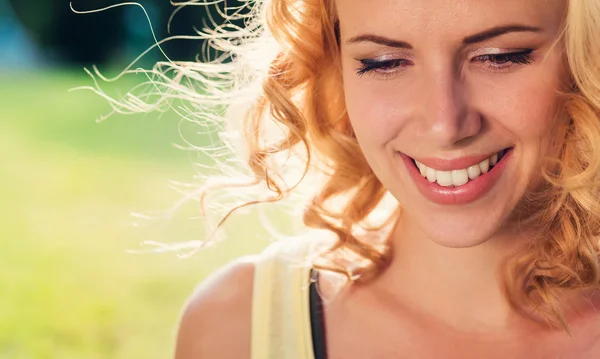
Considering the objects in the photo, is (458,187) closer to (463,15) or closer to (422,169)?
(422,169)

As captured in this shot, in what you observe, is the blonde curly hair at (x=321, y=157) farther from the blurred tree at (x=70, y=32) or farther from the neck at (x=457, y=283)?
the blurred tree at (x=70, y=32)

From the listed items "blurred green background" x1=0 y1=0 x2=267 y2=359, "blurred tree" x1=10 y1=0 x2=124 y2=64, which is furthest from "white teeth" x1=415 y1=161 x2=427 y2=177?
"blurred tree" x1=10 y1=0 x2=124 y2=64

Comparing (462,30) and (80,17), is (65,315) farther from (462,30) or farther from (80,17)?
(80,17)

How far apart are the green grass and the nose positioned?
1257 millimetres

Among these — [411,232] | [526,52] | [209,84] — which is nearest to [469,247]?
[411,232]

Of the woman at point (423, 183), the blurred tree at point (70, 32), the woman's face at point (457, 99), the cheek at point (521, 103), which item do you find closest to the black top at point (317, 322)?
the woman at point (423, 183)

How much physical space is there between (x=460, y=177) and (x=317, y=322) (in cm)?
47

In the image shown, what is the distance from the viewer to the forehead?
5.29 ft

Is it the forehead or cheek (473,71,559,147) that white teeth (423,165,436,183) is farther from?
the forehead

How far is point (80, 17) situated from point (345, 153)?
1014 centimetres

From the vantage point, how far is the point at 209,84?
7.28 ft

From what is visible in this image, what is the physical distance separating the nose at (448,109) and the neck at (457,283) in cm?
32

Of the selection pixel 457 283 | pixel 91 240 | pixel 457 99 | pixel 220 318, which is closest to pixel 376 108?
pixel 457 99

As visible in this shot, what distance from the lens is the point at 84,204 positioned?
673 centimetres
